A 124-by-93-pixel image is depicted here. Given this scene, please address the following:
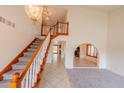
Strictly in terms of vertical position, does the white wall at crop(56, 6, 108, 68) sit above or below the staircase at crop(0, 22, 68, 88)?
above

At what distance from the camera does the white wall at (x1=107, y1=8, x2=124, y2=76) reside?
897cm

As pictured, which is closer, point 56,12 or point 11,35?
→ point 11,35

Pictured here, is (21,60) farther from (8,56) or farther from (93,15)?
(93,15)

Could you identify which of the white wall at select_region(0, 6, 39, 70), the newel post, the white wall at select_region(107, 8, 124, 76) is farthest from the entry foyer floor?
the newel post

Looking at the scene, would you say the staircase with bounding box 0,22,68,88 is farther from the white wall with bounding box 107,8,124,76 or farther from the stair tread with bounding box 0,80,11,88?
the white wall with bounding box 107,8,124,76

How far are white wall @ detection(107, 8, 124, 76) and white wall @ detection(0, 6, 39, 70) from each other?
5.51 m

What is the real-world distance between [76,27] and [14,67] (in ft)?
20.7

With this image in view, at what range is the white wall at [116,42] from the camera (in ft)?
29.4

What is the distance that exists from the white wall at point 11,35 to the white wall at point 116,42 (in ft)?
18.1

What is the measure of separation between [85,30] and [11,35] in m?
6.41

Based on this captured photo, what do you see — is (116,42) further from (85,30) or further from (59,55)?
(59,55)

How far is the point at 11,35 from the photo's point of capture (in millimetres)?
5664

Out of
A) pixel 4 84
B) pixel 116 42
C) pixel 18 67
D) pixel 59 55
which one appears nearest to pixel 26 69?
pixel 4 84

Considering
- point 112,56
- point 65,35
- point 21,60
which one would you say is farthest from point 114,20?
point 21,60
